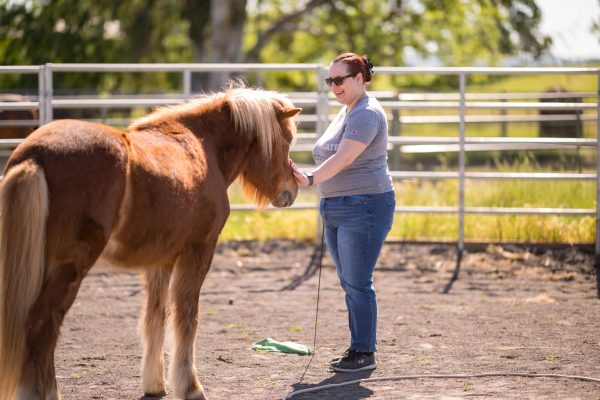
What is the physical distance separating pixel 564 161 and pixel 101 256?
22.6 ft

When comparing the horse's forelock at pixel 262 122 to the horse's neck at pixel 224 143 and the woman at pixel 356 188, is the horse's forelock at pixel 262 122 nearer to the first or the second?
the horse's neck at pixel 224 143

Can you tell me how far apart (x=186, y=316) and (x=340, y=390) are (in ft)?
2.98

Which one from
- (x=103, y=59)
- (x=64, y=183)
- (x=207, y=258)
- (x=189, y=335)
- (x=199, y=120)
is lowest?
(x=189, y=335)

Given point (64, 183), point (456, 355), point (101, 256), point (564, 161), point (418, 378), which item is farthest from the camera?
point (564, 161)

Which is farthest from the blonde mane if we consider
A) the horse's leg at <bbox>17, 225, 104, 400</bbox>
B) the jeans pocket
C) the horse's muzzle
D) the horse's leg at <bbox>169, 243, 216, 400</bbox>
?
the horse's leg at <bbox>17, 225, 104, 400</bbox>

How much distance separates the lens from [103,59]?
20.3m

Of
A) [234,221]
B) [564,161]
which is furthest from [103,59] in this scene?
[564,161]

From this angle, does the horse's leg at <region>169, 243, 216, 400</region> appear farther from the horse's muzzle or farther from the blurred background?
the blurred background

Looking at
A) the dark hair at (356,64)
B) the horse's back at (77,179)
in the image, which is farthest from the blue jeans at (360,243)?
the horse's back at (77,179)

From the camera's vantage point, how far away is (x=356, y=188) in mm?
5078

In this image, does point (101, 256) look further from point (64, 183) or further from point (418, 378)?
point (418, 378)

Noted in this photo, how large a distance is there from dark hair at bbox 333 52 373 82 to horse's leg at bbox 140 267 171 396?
1491 millimetres

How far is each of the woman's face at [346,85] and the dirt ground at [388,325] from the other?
156 cm

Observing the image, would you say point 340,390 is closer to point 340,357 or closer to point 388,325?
point 340,357
